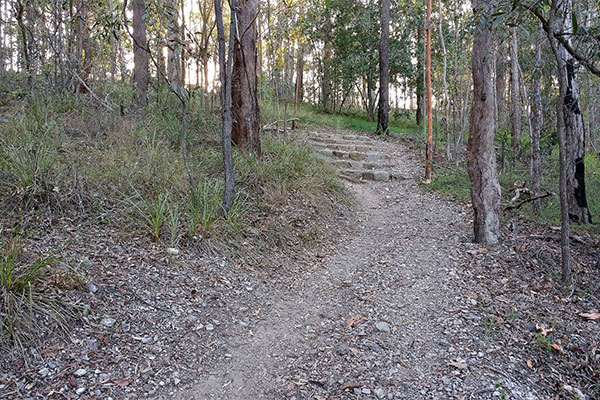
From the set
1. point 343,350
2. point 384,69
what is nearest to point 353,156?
point 384,69

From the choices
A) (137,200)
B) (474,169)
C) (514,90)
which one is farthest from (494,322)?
(514,90)

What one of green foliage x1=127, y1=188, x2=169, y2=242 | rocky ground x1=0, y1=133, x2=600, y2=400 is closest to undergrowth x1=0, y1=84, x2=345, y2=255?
green foliage x1=127, y1=188, x2=169, y2=242

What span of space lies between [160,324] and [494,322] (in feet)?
9.07

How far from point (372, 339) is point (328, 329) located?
38 centimetres

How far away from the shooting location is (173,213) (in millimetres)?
4148

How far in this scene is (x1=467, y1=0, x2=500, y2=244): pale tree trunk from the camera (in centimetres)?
442

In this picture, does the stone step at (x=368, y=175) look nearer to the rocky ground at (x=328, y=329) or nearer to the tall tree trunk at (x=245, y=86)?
the tall tree trunk at (x=245, y=86)

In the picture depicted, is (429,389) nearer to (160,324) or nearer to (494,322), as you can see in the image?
(494,322)

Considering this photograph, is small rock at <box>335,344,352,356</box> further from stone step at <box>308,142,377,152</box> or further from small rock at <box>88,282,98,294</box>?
stone step at <box>308,142,377,152</box>

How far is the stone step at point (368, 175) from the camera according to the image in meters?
8.64

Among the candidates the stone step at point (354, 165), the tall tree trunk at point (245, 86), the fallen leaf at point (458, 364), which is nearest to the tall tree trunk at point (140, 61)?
the tall tree trunk at point (245, 86)

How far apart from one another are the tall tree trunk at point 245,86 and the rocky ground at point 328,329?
262 cm

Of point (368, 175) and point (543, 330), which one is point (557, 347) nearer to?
point (543, 330)

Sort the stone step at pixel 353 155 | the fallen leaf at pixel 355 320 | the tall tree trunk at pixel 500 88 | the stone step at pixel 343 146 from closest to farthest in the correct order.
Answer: the fallen leaf at pixel 355 320 → the stone step at pixel 353 155 → the stone step at pixel 343 146 → the tall tree trunk at pixel 500 88
